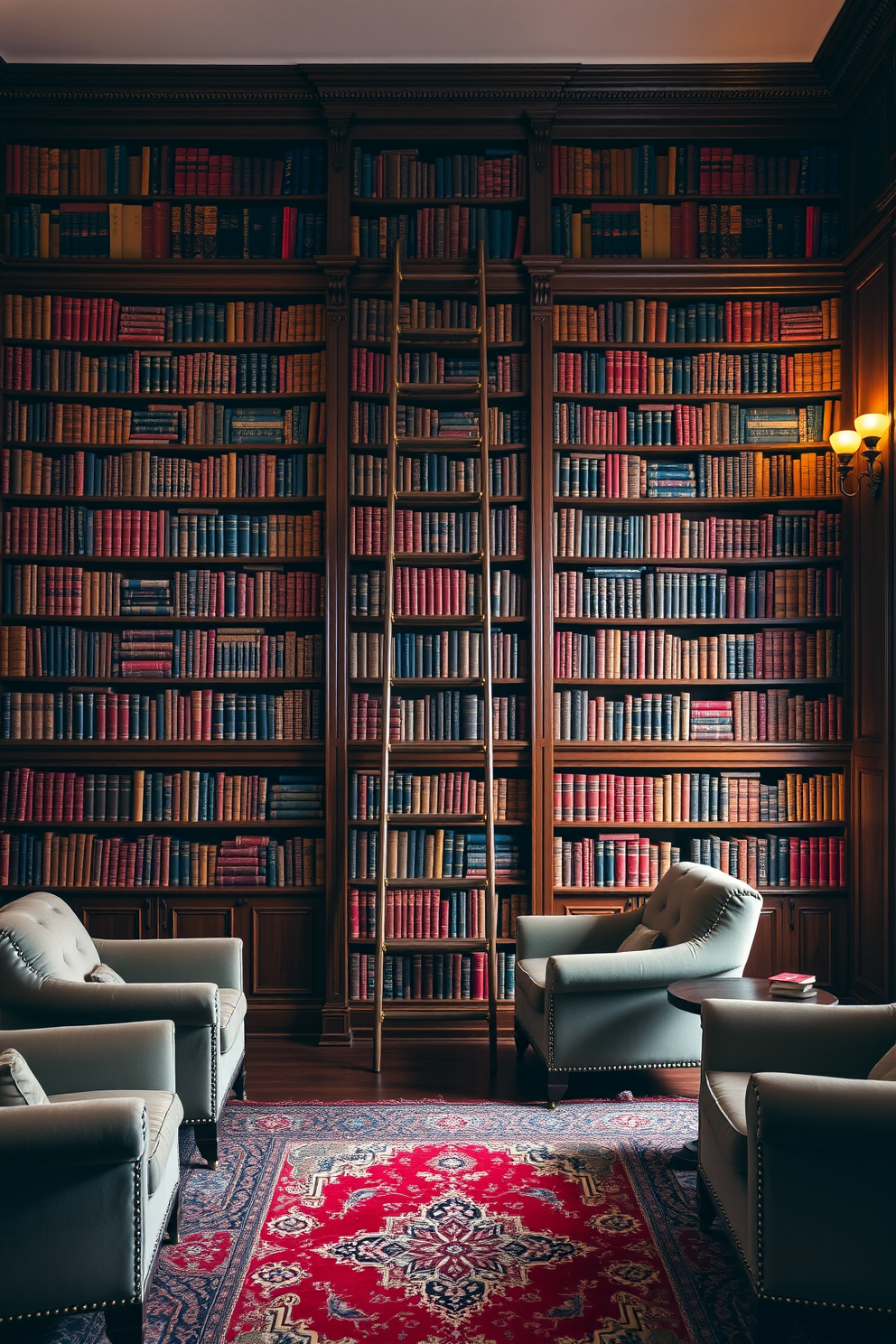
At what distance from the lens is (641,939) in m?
3.93

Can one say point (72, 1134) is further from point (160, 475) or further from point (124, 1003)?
point (160, 475)

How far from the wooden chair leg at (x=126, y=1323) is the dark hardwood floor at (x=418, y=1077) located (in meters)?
1.60

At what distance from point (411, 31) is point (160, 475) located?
7.14 ft

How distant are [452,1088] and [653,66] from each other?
438cm

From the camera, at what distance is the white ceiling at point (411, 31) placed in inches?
167

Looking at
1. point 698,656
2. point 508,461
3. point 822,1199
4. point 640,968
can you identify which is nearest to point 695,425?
point 508,461

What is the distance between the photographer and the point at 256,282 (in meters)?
4.71

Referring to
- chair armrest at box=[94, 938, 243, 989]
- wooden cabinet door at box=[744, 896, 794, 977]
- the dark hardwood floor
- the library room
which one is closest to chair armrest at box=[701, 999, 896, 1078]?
the dark hardwood floor

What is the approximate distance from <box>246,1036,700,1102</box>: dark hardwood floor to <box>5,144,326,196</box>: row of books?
381 centimetres

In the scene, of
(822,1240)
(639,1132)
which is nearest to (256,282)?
(639,1132)

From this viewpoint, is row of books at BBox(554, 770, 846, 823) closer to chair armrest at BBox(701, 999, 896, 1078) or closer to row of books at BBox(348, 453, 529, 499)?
row of books at BBox(348, 453, 529, 499)

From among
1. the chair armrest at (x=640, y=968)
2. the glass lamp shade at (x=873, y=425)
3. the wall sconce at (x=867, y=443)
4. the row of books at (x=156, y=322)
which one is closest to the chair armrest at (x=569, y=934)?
the chair armrest at (x=640, y=968)

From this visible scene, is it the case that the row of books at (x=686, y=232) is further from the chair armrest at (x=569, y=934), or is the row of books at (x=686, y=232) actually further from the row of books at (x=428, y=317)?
the chair armrest at (x=569, y=934)

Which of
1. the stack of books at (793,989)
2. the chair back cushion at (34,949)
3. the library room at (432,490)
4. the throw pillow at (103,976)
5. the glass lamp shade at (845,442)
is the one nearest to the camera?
the chair back cushion at (34,949)
